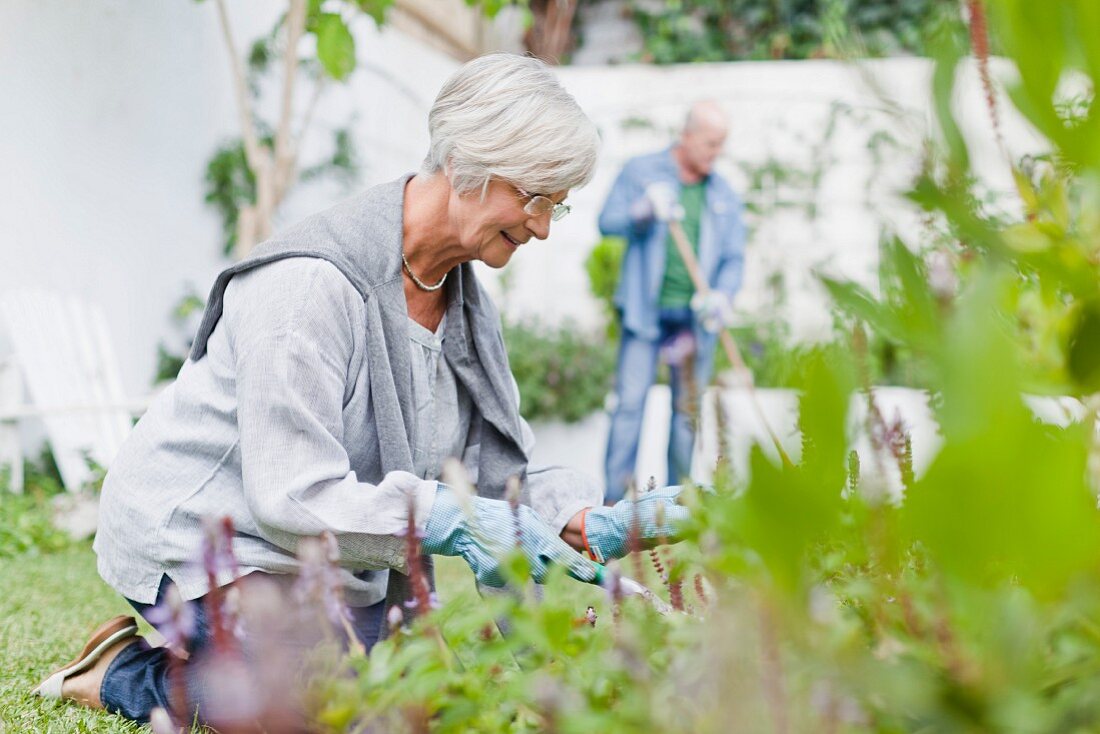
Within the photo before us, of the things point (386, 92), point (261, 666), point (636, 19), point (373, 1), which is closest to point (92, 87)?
point (373, 1)

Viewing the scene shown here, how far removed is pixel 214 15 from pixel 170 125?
704 millimetres

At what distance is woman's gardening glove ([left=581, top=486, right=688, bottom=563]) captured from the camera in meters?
1.64

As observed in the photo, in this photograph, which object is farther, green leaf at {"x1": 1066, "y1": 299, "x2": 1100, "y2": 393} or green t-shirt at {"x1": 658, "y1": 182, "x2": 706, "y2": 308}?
green t-shirt at {"x1": 658, "y1": 182, "x2": 706, "y2": 308}

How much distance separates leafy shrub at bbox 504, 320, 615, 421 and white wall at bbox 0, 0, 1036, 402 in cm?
80

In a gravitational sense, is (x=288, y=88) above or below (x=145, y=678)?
above

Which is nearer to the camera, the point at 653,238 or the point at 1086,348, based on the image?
the point at 1086,348

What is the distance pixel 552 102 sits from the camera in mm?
2006

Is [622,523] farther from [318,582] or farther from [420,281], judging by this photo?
[318,582]

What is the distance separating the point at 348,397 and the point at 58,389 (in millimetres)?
3219

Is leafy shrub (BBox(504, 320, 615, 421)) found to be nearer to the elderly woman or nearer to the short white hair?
the elderly woman

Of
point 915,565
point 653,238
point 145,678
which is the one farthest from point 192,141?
point 915,565

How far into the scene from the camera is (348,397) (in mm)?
1976

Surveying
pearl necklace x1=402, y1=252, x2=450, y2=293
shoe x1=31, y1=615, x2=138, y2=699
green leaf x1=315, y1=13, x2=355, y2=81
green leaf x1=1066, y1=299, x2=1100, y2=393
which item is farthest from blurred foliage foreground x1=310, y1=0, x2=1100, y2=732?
green leaf x1=315, y1=13, x2=355, y2=81

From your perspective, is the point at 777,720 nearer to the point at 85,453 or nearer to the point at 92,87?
the point at 85,453
